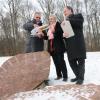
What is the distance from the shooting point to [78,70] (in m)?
7.16

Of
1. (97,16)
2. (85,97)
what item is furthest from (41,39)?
(97,16)

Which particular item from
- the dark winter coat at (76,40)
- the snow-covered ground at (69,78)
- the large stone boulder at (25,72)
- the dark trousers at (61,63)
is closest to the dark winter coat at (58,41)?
the dark trousers at (61,63)

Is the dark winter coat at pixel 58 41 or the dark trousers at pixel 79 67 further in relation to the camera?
the dark winter coat at pixel 58 41

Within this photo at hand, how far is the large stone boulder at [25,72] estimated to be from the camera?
721cm

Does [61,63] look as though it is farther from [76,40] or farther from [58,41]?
[76,40]

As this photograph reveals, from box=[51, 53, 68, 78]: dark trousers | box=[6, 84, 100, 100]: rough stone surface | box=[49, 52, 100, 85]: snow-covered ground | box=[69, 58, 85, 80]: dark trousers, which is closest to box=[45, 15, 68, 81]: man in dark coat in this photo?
box=[51, 53, 68, 78]: dark trousers

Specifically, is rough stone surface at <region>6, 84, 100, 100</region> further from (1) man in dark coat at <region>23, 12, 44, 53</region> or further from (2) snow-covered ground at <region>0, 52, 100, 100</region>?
(1) man in dark coat at <region>23, 12, 44, 53</region>

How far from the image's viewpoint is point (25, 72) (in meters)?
7.42

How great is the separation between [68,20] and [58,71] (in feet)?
4.15

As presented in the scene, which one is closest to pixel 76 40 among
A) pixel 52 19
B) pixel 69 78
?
pixel 52 19

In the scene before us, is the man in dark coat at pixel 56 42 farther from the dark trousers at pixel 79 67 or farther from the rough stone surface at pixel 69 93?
the rough stone surface at pixel 69 93

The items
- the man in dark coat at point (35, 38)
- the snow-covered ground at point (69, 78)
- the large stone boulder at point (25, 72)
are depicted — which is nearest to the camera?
the snow-covered ground at point (69, 78)

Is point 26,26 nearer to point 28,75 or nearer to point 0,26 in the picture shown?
point 28,75

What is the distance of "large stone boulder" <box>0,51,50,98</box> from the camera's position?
23.7ft
